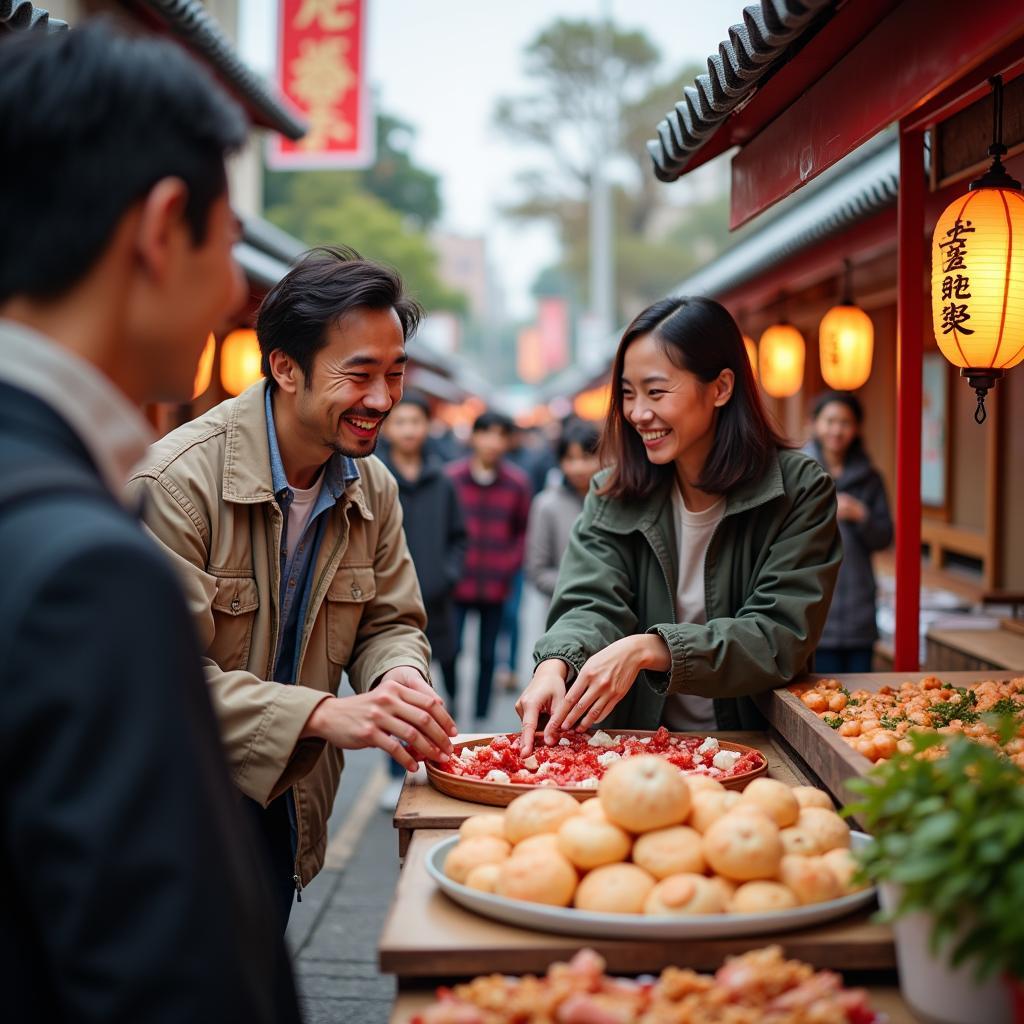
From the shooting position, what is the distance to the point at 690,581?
3604 mm

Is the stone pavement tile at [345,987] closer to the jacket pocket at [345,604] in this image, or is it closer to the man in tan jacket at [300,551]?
the man in tan jacket at [300,551]

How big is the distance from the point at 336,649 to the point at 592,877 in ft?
4.70

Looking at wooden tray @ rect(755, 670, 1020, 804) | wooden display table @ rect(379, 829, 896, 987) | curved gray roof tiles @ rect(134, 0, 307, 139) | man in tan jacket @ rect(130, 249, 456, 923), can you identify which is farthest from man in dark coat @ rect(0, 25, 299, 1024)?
curved gray roof tiles @ rect(134, 0, 307, 139)

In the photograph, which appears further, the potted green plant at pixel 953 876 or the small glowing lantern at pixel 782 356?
the small glowing lantern at pixel 782 356

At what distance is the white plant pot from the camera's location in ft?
6.05

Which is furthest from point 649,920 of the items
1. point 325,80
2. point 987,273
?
point 325,80

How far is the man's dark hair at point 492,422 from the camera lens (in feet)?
32.8

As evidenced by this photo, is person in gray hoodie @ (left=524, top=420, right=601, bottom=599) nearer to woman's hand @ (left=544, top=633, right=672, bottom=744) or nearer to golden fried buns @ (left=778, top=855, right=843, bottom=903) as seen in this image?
woman's hand @ (left=544, top=633, right=672, bottom=744)

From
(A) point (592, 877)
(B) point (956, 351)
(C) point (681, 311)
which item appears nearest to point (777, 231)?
(B) point (956, 351)

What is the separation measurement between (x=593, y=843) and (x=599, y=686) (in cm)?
96

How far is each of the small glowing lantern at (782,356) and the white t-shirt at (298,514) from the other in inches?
279

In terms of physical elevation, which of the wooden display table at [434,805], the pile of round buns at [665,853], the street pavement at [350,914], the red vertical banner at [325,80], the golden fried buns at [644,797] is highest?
the red vertical banner at [325,80]

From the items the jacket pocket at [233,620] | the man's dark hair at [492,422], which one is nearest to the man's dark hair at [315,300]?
the jacket pocket at [233,620]

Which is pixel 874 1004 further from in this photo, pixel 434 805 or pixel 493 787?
pixel 434 805
